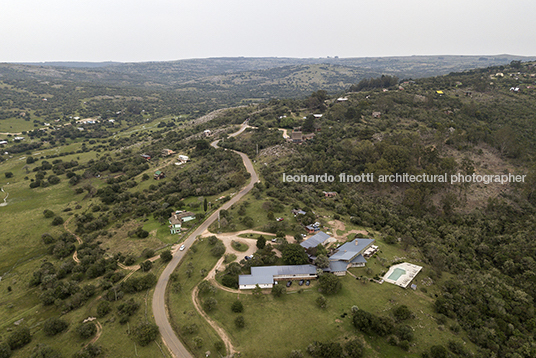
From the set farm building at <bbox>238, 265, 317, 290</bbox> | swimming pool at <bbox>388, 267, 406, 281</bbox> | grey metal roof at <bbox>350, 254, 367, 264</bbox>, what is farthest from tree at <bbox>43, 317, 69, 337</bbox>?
Answer: swimming pool at <bbox>388, 267, 406, 281</bbox>

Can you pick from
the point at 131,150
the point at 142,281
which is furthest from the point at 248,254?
the point at 131,150

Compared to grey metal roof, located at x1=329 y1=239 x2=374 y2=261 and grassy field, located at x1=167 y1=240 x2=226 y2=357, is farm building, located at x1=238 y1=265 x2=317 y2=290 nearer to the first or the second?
grey metal roof, located at x1=329 y1=239 x2=374 y2=261

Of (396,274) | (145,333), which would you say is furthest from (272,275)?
(396,274)

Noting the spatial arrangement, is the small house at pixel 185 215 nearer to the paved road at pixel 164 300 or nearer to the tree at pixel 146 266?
the paved road at pixel 164 300

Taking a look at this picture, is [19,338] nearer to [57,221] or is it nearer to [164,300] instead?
[164,300]

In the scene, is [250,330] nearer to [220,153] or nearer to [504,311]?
[504,311]
